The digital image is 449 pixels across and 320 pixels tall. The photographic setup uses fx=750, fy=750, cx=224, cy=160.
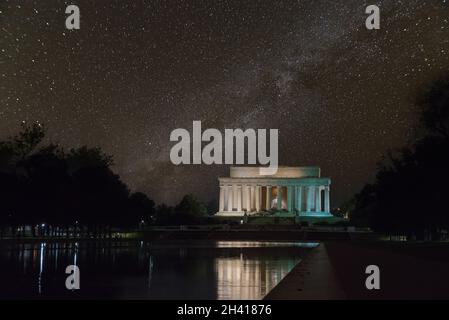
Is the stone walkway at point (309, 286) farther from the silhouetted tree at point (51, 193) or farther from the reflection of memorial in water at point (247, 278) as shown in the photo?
the silhouetted tree at point (51, 193)

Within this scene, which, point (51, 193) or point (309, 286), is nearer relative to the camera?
point (309, 286)

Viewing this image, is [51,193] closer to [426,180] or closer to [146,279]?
[426,180]

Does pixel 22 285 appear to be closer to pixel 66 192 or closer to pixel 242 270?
pixel 242 270

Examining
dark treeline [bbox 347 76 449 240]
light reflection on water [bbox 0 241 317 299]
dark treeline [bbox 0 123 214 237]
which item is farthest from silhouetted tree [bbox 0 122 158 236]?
light reflection on water [bbox 0 241 317 299]

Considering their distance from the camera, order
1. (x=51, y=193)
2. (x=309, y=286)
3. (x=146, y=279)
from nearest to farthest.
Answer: (x=309, y=286) → (x=146, y=279) → (x=51, y=193)

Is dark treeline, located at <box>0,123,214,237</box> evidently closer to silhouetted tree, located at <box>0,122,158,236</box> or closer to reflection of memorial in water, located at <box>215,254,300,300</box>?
silhouetted tree, located at <box>0,122,158,236</box>

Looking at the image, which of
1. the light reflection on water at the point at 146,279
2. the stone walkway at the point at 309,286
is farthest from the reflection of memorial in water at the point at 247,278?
the stone walkway at the point at 309,286

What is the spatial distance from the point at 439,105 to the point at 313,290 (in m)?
50.0

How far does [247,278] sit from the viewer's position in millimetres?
33156

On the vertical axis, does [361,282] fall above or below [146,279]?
above

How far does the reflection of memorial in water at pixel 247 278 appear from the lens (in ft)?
87.7

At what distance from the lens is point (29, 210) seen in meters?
94.2

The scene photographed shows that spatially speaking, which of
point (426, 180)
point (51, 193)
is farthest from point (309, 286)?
point (51, 193)
